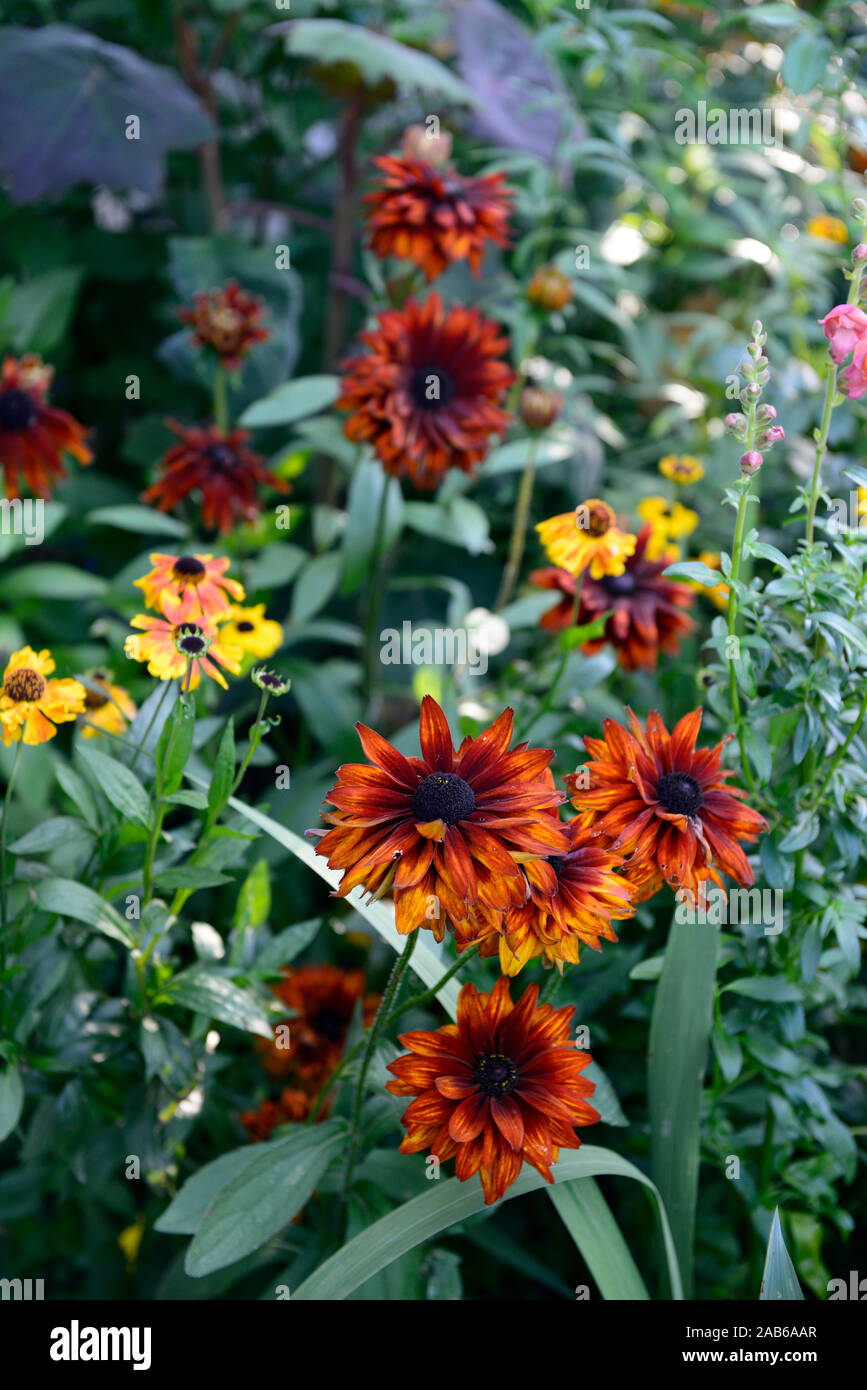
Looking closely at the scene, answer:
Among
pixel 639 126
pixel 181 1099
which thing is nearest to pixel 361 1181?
pixel 181 1099

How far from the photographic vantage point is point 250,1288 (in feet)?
2.95

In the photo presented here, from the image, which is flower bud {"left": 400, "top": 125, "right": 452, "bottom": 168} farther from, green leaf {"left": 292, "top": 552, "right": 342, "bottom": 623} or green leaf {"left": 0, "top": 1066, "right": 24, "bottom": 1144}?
green leaf {"left": 0, "top": 1066, "right": 24, "bottom": 1144}

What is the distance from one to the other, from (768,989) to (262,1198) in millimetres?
353

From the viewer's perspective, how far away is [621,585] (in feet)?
3.10

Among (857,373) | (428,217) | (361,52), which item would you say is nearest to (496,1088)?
(857,373)

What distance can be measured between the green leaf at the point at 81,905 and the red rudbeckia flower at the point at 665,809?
0.30 metres

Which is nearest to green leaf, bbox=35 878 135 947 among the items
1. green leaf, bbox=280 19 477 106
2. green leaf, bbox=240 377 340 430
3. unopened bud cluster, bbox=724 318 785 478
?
unopened bud cluster, bbox=724 318 785 478

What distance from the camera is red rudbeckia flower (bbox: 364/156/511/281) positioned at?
3.29 feet

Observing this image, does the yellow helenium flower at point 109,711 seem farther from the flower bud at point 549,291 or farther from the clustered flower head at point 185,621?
the flower bud at point 549,291

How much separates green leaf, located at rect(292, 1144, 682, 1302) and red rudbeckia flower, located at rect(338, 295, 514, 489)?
0.56 meters

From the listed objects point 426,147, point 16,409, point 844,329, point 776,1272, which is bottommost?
point 776,1272

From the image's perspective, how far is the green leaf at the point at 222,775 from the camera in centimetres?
68

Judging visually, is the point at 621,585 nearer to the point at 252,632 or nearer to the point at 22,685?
the point at 252,632
